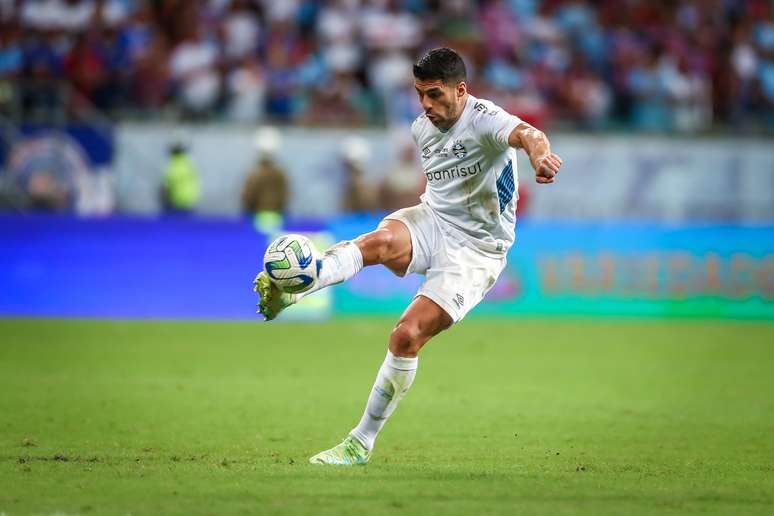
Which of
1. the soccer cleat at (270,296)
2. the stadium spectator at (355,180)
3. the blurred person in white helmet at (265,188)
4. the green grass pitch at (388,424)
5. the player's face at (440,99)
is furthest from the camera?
the stadium spectator at (355,180)

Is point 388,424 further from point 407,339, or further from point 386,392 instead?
point 407,339

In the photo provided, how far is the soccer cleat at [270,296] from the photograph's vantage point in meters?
7.24

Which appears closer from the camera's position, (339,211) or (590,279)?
(590,279)

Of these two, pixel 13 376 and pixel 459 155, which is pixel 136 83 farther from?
pixel 459 155

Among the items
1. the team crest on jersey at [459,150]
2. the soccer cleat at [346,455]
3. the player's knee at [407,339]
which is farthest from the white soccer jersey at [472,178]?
the soccer cleat at [346,455]

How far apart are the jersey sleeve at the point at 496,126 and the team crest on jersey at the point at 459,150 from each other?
0.58 feet

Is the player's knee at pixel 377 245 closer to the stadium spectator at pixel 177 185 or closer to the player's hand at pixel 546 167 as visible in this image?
the player's hand at pixel 546 167

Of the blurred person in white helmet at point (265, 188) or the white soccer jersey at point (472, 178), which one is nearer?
the white soccer jersey at point (472, 178)

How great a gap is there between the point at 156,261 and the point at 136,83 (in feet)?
13.8

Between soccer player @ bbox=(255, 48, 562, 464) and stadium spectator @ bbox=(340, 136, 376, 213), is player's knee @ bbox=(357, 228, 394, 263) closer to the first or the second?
→ soccer player @ bbox=(255, 48, 562, 464)

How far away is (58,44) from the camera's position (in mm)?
21156

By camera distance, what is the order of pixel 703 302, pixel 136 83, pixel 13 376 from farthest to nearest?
pixel 136 83 < pixel 703 302 < pixel 13 376

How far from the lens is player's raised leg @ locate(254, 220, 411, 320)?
23.8ft

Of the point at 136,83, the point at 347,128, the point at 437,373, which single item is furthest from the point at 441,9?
the point at 437,373
